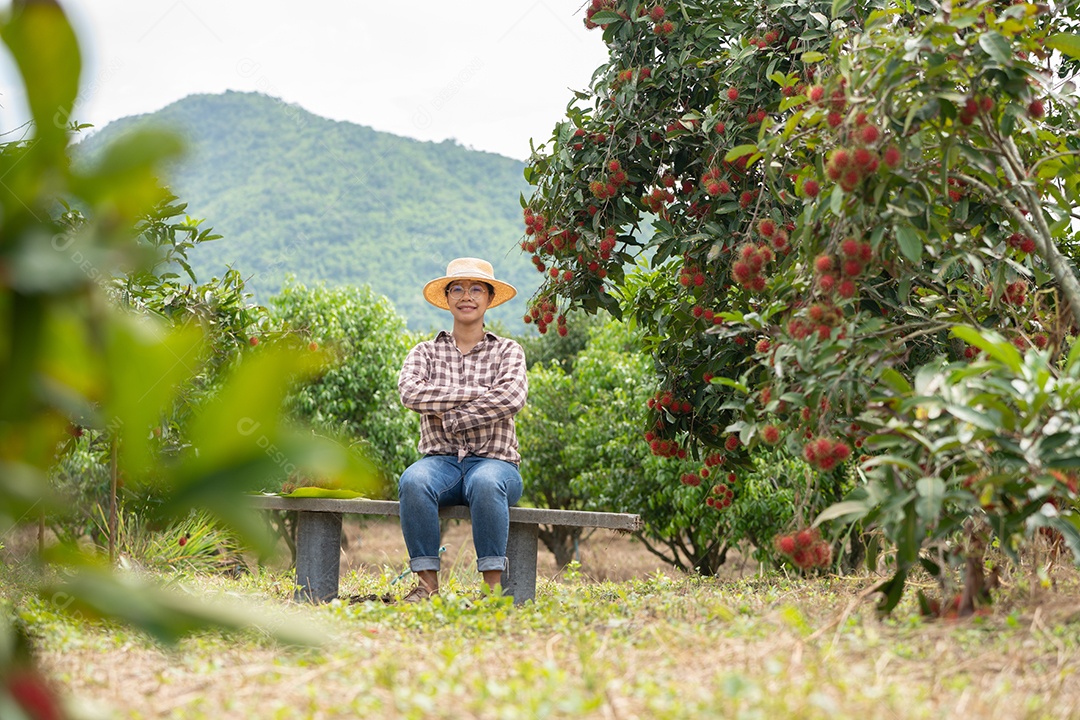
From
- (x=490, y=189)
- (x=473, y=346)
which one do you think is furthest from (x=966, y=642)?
(x=490, y=189)

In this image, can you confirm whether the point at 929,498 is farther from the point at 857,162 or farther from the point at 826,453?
the point at 857,162

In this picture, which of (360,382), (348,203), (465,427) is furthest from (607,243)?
(348,203)

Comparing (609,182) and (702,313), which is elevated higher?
(609,182)

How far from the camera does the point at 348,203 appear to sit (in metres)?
40.5

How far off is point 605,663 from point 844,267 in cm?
116

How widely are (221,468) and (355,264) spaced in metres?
34.2

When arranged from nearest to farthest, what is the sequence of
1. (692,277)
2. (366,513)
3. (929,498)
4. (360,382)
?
(929,498) < (692,277) < (366,513) < (360,382)

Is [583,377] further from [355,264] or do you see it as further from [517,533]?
[355,264]

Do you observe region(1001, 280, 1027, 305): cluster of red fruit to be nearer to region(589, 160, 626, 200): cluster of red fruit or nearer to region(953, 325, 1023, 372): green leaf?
region(953, 325, 1023, 372): green leaf

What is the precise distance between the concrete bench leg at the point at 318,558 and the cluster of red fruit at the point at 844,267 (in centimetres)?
Answer: 210

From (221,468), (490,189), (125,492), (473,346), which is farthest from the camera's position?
(490,189)

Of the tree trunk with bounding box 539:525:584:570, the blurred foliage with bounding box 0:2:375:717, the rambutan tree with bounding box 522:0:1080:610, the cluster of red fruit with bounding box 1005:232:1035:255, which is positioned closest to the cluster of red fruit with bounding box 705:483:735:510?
the rambutan tree with bounding box 522:0:1080:610

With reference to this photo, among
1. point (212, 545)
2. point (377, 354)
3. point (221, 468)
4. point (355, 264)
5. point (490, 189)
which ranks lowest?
point (212, 545)

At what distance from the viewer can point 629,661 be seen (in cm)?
198
